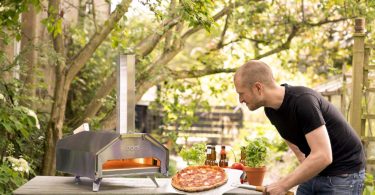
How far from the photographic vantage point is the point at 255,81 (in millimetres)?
3211

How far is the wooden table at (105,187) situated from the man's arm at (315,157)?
0.64m

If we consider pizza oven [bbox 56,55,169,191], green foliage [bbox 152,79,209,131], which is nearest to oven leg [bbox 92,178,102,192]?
pizza oven [bbox 56,55,169,191]

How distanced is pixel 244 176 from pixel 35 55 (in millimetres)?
3726

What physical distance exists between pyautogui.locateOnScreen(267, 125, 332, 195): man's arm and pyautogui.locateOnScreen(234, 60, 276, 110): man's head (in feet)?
1.03

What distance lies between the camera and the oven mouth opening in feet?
12.8

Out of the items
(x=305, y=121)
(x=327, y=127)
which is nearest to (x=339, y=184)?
(x=327, y=127)

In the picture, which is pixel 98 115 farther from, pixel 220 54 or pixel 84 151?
pixel 84 151

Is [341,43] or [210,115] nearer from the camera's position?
[341,43]

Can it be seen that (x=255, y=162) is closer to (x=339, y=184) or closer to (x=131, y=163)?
(x=131, y=163)

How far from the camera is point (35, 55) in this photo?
701 cm

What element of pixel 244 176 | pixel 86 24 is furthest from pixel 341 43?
pixel 244 176

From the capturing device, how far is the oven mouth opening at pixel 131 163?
3.91 meters

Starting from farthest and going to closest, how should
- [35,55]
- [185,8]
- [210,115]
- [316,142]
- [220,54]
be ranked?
1. [210,115]
2. [220,54]
3. [35,55]
4. [185,8]
5. [316,142]

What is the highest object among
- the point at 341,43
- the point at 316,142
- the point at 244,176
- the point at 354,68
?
the point at 341,43
